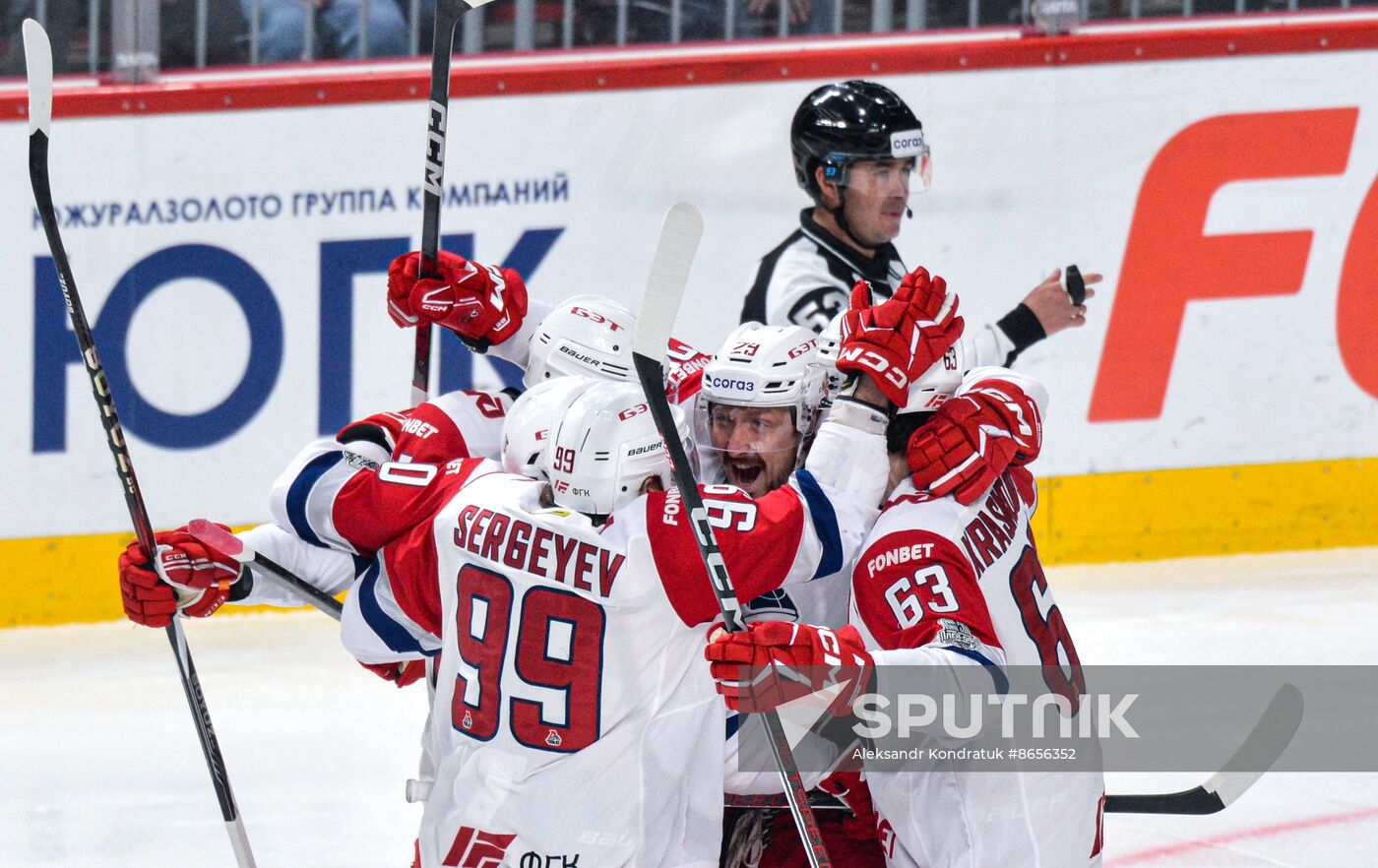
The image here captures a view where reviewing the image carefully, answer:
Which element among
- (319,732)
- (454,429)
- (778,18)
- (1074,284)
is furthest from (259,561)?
(778,18)

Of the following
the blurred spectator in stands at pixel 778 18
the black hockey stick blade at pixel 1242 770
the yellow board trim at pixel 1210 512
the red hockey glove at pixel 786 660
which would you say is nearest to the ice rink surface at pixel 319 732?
the yellow board trim at pixel 1210 512

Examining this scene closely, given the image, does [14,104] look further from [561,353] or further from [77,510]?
[561,353]

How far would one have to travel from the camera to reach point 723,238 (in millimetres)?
6277

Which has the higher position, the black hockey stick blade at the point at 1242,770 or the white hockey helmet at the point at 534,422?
the white hockey helmet at the point at 534,422

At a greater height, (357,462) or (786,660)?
(357,462)

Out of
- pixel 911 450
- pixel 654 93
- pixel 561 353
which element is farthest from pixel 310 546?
pixel 654 93

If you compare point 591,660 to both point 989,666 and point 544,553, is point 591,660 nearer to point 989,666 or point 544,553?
point 544,553

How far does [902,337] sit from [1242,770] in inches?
41.4

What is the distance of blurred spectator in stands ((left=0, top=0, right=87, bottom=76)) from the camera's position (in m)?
5.82

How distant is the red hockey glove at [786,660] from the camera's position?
2.52 m

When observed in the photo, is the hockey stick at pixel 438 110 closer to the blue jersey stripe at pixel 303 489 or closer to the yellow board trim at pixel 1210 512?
the blue jersey stripe at pixel 303 489

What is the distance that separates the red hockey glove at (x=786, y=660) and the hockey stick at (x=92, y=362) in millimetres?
1092

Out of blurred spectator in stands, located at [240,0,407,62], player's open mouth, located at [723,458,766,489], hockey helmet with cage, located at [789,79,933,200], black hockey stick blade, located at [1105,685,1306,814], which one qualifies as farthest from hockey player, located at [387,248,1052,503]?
blurred spectator in stands, located at [240,0,407,62]

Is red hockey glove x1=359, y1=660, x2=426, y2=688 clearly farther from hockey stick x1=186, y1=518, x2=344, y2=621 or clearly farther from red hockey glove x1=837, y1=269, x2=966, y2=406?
red hockey glove x1=837, y1=269, x2=966, y2=406
